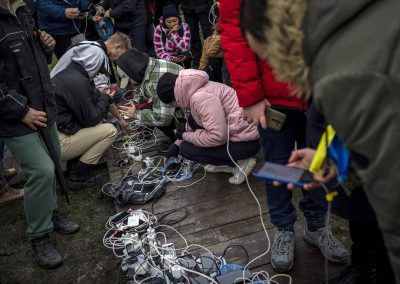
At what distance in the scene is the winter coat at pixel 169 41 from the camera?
19.5 feet

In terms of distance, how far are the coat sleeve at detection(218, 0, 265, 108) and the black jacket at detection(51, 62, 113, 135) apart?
6.91 feet

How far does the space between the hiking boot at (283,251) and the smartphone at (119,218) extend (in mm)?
1293

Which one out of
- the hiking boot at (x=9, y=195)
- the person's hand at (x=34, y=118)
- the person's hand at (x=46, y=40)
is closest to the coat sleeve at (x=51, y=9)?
the hiking boot at (x=9, y=195)

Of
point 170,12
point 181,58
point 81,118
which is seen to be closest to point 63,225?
point 81,118

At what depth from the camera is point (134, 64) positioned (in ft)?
13.8

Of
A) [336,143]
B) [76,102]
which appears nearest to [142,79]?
[76,102]

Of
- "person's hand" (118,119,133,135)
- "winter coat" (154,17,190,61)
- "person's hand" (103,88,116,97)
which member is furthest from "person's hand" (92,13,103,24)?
"person's hand" (118,119,133,135)

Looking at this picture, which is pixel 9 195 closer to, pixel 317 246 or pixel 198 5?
pixel 317 246

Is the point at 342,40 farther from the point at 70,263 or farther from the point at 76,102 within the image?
the point at 76,102

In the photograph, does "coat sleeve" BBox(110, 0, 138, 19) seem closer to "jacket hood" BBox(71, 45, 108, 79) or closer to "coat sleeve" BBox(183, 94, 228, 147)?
"jacket hood" BBox(71, 45, 108, 79)

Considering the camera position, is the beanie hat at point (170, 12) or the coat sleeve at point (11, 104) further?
the beanie hat at point (170, 12)

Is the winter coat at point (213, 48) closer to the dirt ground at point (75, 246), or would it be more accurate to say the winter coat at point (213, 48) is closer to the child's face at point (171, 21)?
the child's face at point (171, 21)

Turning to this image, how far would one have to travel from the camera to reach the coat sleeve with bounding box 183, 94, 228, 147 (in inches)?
135

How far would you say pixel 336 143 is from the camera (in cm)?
144
